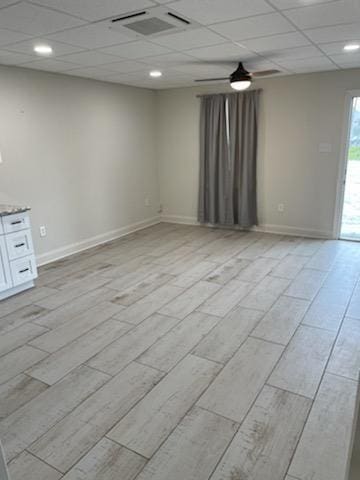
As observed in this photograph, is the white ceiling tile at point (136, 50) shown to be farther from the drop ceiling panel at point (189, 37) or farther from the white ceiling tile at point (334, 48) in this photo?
the white ceiling tile at point (334, 48)

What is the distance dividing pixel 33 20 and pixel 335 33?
2.46 m

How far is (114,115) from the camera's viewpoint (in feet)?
18.7

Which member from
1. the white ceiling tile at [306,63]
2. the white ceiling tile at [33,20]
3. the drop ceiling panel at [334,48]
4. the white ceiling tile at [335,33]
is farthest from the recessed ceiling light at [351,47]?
the white ceiling tile at [33,20]

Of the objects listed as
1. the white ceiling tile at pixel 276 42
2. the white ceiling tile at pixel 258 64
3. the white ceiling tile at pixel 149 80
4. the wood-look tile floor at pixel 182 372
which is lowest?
the wood-look tile floor at pixel 182 372

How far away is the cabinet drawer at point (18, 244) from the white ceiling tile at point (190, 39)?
7.74 ft

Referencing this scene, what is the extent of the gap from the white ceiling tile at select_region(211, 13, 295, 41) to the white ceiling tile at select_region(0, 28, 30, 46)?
155 centimetres

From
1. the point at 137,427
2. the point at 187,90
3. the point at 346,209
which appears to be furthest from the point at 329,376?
the point at 187,90

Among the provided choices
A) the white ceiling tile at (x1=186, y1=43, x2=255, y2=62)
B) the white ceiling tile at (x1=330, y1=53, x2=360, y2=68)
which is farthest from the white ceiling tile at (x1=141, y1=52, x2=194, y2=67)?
the white ceiling tile at (x1=330, y1=53, x2=360, y2=68)

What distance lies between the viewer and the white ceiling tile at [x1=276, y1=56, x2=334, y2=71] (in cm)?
418

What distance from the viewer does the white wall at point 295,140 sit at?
205 inches

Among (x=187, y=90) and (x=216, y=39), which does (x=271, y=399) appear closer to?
(x=216, y=39)

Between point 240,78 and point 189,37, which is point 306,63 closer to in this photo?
point 240,78

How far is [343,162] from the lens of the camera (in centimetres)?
527

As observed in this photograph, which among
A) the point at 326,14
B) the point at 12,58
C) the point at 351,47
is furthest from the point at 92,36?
the point at 351,47
